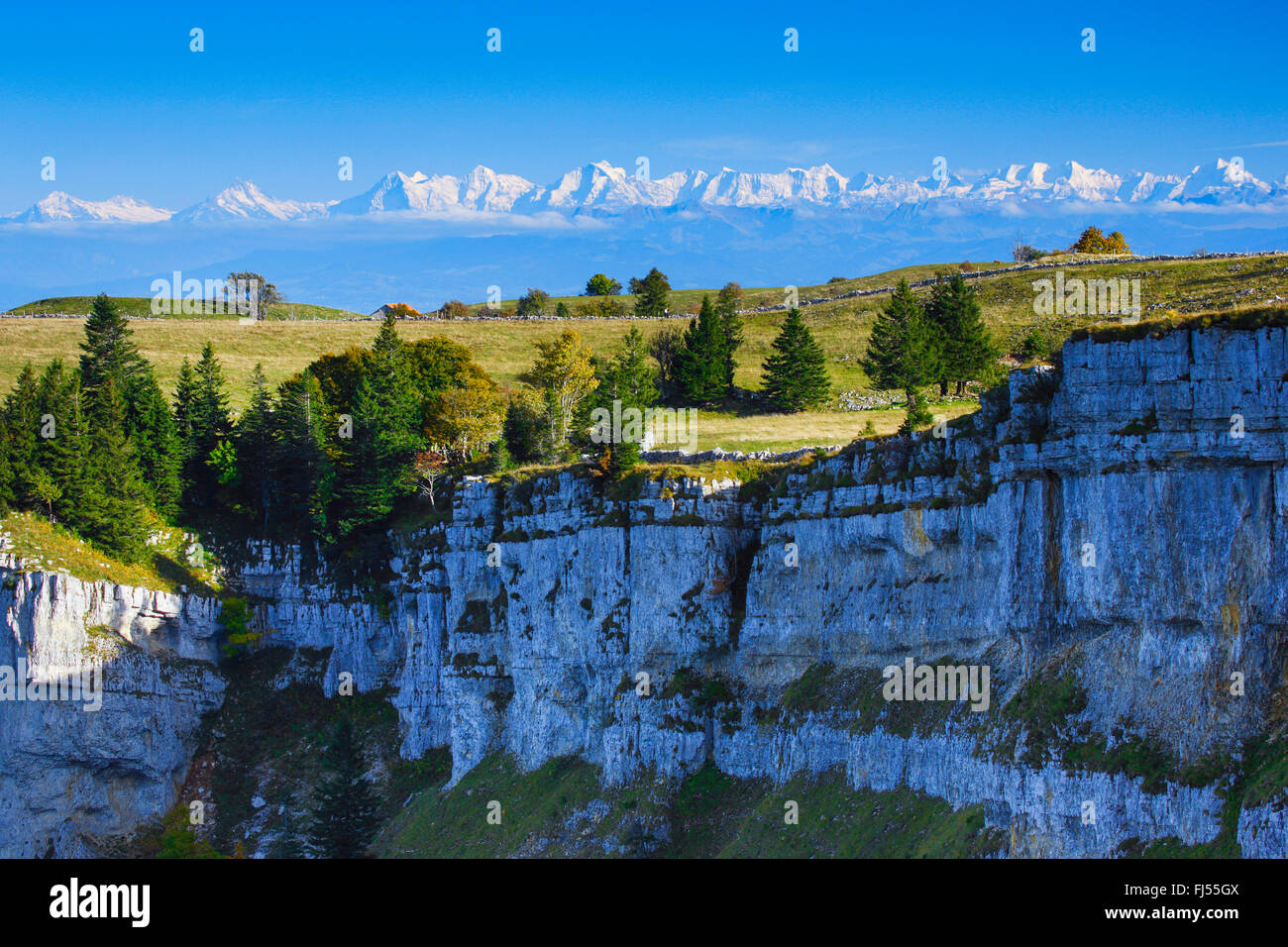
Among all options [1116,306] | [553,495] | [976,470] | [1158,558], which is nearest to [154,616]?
Result: [553,495]

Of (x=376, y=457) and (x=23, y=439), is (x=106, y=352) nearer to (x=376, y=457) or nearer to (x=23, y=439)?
(x=23, y=439)

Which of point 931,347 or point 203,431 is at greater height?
point 931,347

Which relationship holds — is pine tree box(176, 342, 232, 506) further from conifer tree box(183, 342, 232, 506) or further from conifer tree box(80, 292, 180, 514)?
conifer tree box(80, 292, 180, 514)

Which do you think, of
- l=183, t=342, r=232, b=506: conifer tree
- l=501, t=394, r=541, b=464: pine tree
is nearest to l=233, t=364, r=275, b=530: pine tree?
l=183, t=342, r=232, b=506: conifer tree

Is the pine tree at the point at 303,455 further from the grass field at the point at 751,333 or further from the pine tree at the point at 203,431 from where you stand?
the grass field at the point at 751,333

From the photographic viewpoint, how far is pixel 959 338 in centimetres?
9144

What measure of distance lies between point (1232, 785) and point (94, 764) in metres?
56.7

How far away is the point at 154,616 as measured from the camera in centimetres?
7975

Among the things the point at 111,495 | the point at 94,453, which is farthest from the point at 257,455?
the point at 94,453

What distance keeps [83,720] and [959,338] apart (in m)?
55.0

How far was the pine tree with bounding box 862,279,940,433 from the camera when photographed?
8738cm

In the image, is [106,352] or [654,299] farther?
[654,299]

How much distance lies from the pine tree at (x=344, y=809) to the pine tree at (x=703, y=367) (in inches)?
1388

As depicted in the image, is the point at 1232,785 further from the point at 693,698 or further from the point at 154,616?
the point at 154,616
